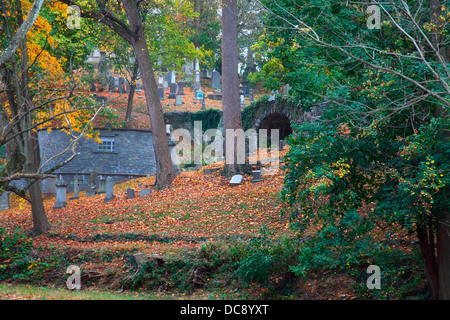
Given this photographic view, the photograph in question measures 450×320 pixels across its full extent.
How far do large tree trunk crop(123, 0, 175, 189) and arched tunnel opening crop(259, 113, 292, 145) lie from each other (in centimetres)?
651

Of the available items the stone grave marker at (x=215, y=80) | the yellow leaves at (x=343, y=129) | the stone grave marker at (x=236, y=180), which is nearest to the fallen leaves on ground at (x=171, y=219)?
the stone grave marker at (x=236, y=180)

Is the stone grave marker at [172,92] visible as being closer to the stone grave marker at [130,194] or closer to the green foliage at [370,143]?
the stone grave marker at [130,194]

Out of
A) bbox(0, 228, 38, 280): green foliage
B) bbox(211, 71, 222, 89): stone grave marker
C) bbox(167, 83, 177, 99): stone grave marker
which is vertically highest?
bbox(211, 71, 222, 89): stone grave marker

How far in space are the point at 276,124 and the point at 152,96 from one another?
808 centimetres

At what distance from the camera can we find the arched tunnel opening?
76.3ft

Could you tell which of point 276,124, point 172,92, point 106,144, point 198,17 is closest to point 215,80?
point 172,92

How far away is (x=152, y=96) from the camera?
60.8 ft

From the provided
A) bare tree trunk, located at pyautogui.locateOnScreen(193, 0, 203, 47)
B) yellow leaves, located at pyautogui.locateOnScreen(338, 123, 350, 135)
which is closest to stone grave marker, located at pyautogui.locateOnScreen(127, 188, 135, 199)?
yellow leaves, located at pyautogui.locateOnScreen(338, 123, 350, 135)

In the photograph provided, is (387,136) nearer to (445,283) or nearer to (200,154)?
(445,283)

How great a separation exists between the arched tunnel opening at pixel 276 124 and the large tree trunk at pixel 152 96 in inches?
256

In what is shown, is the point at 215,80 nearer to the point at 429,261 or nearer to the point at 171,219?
the point at 171,219

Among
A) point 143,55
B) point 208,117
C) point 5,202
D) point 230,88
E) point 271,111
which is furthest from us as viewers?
point 208,117

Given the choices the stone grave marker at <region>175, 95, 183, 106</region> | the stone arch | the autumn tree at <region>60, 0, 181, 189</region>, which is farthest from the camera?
the stone grave marker at <region>175, 95, 183, 106</region>

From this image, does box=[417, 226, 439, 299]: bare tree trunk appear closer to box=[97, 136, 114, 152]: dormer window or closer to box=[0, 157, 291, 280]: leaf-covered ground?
box=[0, 157, 291, 280]: leaf-covered ground
